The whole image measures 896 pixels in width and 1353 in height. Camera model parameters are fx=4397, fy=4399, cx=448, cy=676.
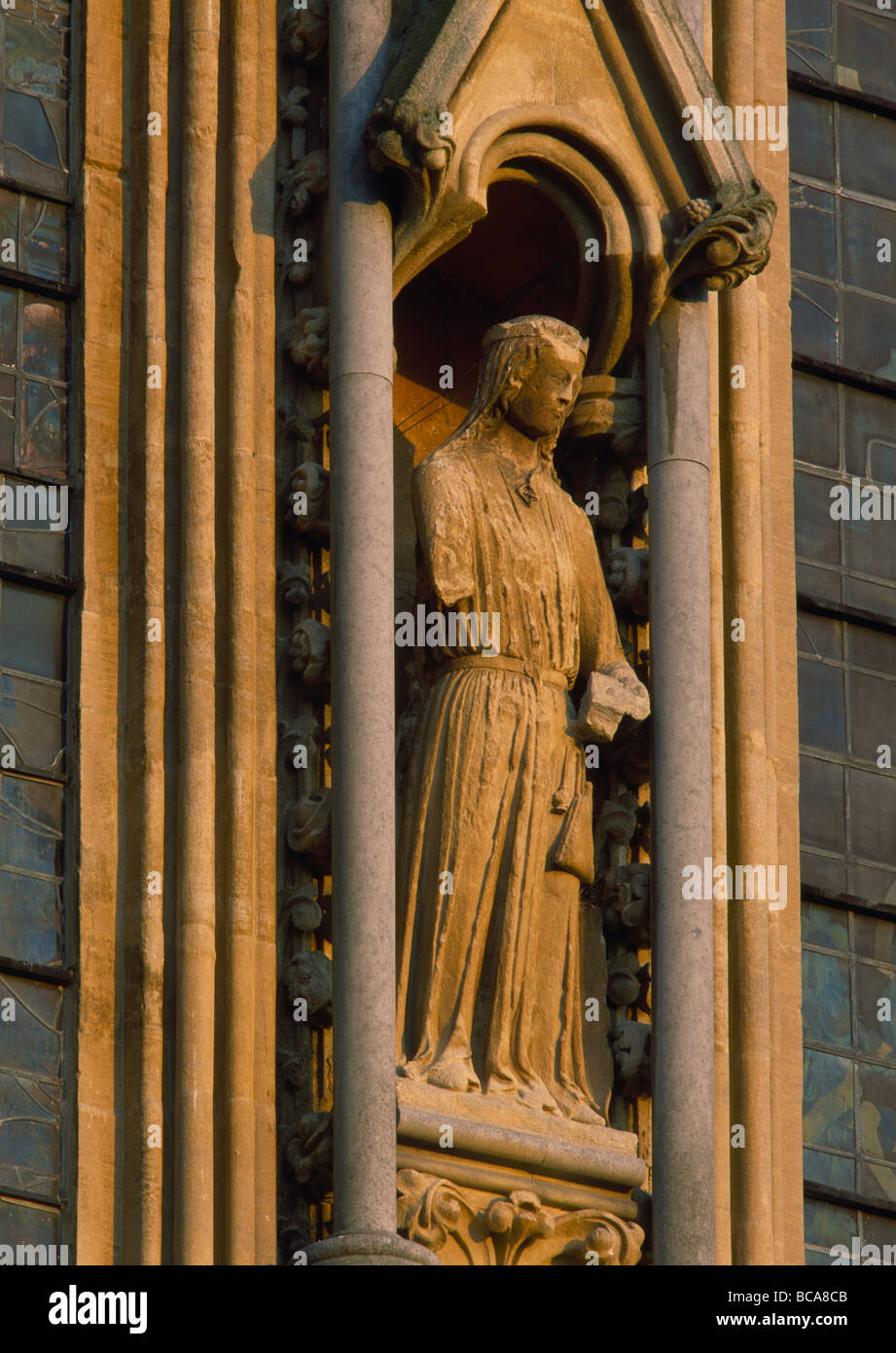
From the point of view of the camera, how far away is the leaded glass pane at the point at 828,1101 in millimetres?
13508

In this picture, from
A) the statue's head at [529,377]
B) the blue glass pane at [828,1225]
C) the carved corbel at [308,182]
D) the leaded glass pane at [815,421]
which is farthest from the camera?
the leaded glass pane at [815,421]

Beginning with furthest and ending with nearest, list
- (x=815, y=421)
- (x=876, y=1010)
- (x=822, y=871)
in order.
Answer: (x=815, y=421), (x=822, y=871), (x=876, y=1010)

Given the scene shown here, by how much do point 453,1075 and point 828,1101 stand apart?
1.77 m

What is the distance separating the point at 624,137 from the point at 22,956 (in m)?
3.15

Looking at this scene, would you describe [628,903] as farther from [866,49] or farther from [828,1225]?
[866,49]

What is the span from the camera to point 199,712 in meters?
12.6

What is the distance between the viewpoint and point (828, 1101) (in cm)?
1358

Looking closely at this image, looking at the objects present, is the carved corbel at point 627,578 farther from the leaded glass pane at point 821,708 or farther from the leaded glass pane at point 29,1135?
the leaded glass pane at point 29,1135

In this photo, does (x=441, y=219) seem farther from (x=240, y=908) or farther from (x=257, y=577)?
(x=240, y=908)

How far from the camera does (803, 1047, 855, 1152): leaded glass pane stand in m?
13.5

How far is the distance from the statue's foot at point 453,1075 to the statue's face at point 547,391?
2.00 m

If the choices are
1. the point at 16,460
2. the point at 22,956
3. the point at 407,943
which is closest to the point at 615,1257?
the point at 407,943

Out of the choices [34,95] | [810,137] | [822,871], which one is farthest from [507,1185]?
[810,137]

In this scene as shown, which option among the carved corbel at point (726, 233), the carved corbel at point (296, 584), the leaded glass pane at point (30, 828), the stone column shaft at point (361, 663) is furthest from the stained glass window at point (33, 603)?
the carved corbel at point (726, 233)
